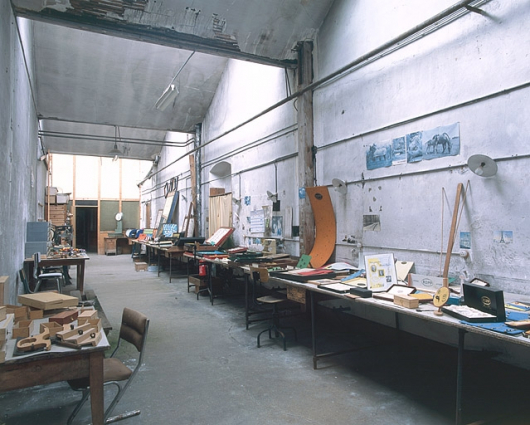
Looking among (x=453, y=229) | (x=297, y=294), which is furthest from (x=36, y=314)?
(x=453, y=229)

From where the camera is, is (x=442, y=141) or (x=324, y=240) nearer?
(x=442, y=141)

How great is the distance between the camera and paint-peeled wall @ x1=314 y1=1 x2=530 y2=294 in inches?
115

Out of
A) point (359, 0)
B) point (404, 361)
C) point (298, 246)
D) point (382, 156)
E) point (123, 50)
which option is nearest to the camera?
point (404, 361)

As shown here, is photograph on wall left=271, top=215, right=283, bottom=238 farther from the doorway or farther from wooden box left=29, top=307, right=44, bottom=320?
the doorway

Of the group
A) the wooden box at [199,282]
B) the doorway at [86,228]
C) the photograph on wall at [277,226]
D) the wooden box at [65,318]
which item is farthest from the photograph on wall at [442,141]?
the doorway at [86,228]

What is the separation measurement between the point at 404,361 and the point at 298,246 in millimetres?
2461

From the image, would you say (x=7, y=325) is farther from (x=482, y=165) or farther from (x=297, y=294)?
(x=482, y=165)

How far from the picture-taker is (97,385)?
1988mm

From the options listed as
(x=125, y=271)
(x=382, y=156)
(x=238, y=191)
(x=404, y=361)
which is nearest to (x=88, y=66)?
(x=238, y=191)

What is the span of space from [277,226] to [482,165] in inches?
144

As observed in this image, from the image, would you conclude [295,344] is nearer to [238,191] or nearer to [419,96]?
[419,96]

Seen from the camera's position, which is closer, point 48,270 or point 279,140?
point 279,140

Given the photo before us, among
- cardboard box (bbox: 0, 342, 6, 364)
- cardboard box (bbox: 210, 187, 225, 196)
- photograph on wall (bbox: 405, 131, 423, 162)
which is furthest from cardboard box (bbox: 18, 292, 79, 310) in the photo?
cardboard box (bbox: 210, 187, 225, 196)

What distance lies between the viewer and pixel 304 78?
17.5 feet
